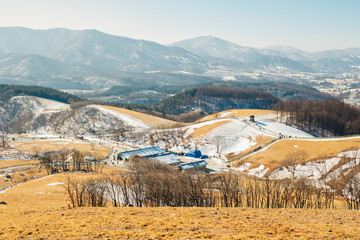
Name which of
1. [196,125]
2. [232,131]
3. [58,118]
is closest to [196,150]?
[232,131]

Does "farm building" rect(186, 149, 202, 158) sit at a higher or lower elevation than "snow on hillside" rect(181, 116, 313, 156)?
lower

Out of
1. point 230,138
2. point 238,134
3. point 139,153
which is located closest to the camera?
point 139,153

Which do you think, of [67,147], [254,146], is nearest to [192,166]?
[254,146]

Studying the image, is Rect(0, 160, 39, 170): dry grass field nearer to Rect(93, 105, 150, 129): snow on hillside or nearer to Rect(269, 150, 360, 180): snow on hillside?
Rect(93, 105, 150, 129): snow on hillside

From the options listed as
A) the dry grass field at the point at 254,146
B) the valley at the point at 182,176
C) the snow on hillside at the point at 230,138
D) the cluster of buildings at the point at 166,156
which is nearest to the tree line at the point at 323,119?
the valley at the point at 182,176

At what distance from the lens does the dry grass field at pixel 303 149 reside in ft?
237

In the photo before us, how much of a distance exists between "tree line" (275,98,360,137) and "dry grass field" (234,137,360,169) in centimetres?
4121

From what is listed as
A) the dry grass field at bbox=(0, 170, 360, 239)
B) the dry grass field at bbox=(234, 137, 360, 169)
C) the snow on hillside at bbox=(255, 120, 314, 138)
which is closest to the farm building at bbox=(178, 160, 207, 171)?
the dry grass field at bbox=(234, 137, 360, 169)

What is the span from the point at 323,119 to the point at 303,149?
175ft

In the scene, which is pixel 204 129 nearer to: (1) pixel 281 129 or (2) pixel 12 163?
(1) pixel 281 129

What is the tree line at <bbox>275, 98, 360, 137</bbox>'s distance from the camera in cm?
12096

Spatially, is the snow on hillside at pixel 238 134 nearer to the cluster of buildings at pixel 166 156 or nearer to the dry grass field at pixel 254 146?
the dry grass field at pixel 254 146

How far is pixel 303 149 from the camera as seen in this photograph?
79.9 meters

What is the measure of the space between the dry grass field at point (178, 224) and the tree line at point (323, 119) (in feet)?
336
